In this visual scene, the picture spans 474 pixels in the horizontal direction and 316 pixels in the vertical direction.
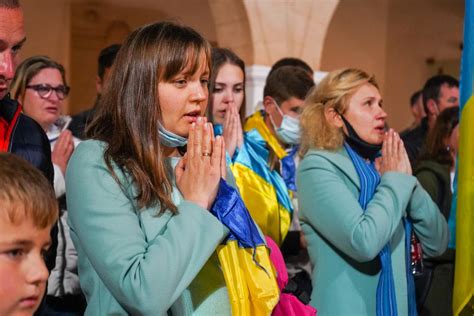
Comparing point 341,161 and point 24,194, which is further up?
point 24,194

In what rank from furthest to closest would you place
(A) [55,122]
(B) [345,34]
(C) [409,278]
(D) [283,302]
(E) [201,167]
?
1. (B) [345,34]
2. (A) [55,122]
3. (C) [409,278]
4. (D) [283,302]
5. (E) [201,167]

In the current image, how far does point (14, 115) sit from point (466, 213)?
55.7 inches

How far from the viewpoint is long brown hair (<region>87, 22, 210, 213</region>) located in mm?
1956

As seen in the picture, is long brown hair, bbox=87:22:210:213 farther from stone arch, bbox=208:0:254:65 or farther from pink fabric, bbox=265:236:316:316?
stone arch, bbox=208:0:254:65

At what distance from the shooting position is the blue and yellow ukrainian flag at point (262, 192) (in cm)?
325

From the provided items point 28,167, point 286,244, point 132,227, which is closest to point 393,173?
point 286,244

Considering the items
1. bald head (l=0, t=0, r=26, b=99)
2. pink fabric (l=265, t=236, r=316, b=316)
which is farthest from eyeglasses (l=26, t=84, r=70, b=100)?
pink fabric (l=265, t=236, r=316, b=316)

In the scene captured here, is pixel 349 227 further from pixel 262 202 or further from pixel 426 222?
pixel 262 202

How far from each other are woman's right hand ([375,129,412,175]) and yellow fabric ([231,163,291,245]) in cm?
48

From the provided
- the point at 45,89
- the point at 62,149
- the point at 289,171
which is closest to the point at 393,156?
the point at 289,171

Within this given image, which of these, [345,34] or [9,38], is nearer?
[9,38]

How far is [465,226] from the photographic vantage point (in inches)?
101

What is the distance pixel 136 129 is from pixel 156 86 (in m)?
0.12

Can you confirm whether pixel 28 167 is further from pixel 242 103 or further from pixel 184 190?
pixel 242 103
